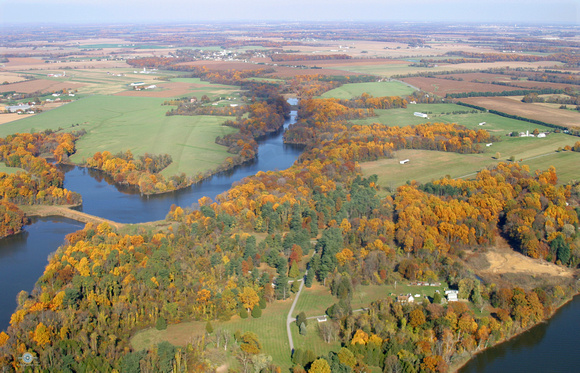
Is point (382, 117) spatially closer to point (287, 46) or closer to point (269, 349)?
point (269, 349)

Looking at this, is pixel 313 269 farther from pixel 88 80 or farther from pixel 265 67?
pixel 265 67

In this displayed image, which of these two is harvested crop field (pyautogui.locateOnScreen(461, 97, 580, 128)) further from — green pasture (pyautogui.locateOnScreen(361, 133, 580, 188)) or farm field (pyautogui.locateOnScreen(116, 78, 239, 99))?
farm field (pyautogui.locateOnScreen(116, 78, 239, 99))

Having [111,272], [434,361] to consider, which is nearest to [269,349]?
[434,361]

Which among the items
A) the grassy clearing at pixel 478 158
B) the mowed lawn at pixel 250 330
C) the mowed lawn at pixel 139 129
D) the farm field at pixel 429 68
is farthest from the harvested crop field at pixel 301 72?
the mowed lawn at pixel 250 330

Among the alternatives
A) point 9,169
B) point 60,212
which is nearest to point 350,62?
point 9,169

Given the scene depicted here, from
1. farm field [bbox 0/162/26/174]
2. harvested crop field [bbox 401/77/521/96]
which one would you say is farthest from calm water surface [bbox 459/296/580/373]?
harvested crop field [bbox 401/77/521/96]

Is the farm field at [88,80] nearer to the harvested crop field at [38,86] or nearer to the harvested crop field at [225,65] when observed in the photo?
the harvested crop field at [38,86]
